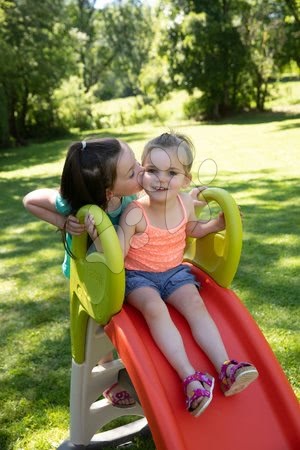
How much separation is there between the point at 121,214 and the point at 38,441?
1.12 m

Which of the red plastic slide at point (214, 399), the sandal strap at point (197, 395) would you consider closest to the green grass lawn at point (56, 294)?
the red plastic slide at point (214, 399)

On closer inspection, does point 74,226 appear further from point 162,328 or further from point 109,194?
point 162,328

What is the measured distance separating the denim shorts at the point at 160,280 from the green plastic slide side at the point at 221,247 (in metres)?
0.15

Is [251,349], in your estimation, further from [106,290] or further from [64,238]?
[64,238]

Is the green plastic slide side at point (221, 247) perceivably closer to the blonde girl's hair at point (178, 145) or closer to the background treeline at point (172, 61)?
the blonde girl's hair at point (178, 145)

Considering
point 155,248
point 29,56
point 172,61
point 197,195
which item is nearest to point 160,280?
point 155,248

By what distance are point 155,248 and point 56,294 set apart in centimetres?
208

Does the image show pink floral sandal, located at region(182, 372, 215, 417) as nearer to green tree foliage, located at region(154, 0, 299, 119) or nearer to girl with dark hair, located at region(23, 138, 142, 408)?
girl with dark hair, located at region(23, 138, 142, 408)

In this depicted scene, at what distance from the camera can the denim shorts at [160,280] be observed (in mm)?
1909

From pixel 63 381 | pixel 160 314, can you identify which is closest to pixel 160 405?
pixel 160 314

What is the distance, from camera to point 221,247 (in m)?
2.08

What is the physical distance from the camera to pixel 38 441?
2281mm

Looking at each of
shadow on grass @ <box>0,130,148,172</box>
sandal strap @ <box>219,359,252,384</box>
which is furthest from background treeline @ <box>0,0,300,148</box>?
sandal strap @ <box>219,359,252,384</box>

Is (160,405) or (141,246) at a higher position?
(141,246)
